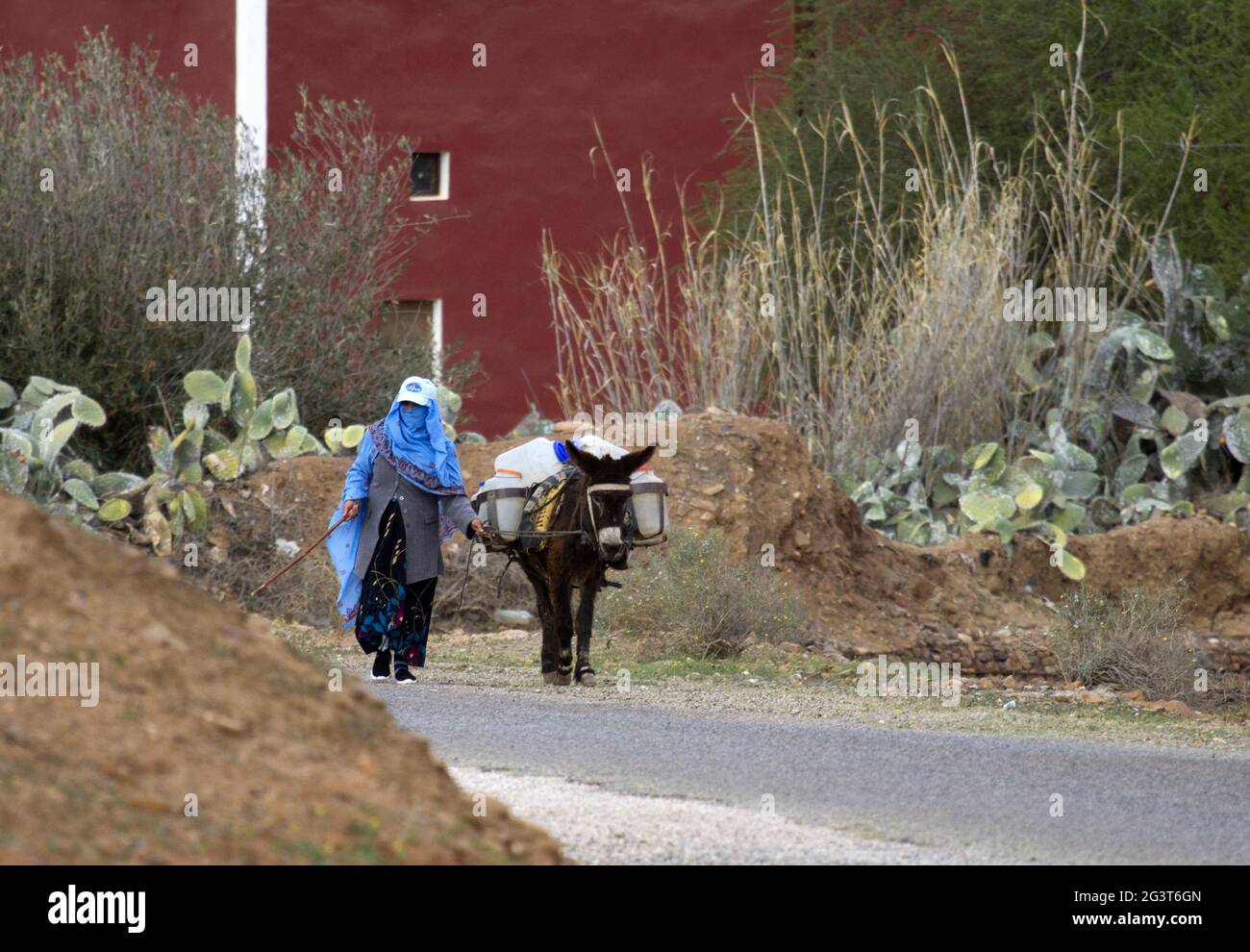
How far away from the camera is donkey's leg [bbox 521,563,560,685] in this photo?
11781mm

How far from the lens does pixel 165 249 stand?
18.1 metres

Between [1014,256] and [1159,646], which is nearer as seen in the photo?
[1159,646]

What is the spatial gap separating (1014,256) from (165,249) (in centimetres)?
885

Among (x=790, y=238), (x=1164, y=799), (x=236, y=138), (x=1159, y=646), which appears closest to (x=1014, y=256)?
(x=790, y=238)

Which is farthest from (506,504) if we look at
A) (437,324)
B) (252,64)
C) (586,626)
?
(252,64)

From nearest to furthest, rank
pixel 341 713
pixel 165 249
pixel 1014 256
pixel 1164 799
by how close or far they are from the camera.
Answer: pixel 341 713 → pixel 1164 799 → pixel 165 249 → pixel 1014 256

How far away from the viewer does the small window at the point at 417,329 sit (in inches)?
825

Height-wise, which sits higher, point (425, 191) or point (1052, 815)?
point (425, 191)

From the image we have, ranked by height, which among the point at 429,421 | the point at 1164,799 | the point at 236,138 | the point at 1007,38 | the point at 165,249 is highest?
the point at 1007,38

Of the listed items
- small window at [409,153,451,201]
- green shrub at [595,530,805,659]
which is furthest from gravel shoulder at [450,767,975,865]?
small window at [409,153,451,201]

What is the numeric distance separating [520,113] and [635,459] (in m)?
14.2

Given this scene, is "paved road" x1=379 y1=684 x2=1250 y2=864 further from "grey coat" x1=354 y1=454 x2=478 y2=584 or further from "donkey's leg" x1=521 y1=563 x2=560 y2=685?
"grey coat" x1=354 y1=454 x2=478 y2=584

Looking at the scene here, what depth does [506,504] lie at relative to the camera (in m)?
11.4
